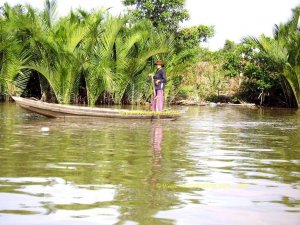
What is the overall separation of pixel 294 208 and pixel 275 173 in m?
1.68

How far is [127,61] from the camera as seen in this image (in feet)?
67.5

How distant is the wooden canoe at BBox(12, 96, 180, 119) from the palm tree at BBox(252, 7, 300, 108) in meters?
11.8

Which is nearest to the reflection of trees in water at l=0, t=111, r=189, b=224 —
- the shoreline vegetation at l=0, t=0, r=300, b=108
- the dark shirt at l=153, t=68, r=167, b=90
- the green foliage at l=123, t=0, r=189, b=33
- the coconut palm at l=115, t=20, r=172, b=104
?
the dark shirt at l=153, t=68, r=167, b=90

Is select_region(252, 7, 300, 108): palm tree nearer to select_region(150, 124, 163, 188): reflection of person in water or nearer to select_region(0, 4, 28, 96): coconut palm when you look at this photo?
select_region(0, 4, 28, 96): coconut palm

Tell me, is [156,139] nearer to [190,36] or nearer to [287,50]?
[287,50]

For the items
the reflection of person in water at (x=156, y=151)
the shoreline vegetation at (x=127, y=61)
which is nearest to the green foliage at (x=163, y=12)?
the shoreline vegetation at (x=127, y=61)

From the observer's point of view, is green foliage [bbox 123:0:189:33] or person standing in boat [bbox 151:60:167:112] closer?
person standing in boat [bbox 151:60:167:112]

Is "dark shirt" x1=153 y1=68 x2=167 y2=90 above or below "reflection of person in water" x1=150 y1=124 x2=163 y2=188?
above

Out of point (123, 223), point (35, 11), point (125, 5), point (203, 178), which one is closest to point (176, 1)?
point (125, 5)

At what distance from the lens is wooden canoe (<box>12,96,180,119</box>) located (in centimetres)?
1269

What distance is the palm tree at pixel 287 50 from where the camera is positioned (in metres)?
23.1

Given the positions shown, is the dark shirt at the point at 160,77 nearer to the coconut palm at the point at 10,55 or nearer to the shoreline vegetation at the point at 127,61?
the shoreline vegetation at the point at 127,61

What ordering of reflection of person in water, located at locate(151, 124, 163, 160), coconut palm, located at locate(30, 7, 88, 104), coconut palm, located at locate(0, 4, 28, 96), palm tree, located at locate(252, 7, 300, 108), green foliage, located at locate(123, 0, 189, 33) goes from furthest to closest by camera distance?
green foliage, located at locate(123, 0, 189, 33)
palm tree, located at locate(252, 7, 300, 108)
coconut palm, located at locate(0, 4, 28, 96)
coconut palm, located at locate(30, 7, 88, 104)
reflection of person in water, located at locate(151, 124, 163, 160)

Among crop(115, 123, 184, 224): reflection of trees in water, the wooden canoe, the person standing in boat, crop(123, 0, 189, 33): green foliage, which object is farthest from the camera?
crop(123, 0, 189, 33): green foliage
